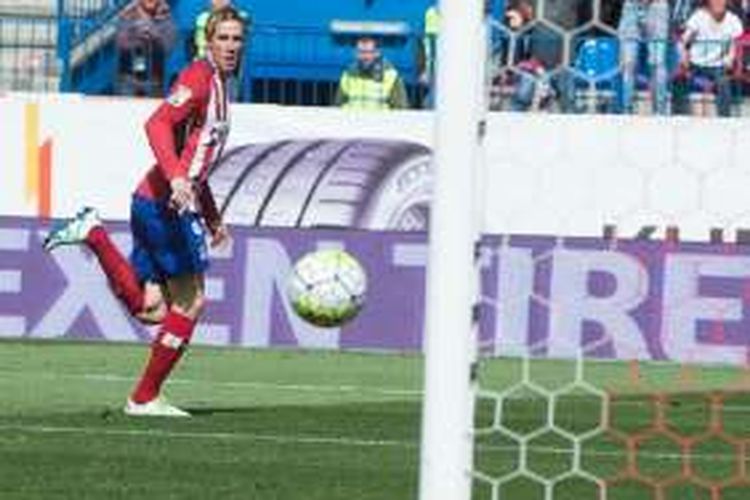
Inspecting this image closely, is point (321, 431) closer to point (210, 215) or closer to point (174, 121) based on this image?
point (210, 215)

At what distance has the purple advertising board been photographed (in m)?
16.5

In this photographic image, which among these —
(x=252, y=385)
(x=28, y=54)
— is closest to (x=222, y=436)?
(x=252, y=385)

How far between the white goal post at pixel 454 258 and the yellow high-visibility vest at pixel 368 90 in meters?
13.4

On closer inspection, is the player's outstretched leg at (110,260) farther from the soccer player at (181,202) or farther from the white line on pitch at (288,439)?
the white line on pitch at (288,439)

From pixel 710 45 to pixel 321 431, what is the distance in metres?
3.81

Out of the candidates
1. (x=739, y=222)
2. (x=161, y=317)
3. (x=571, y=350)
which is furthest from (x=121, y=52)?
(x=571, y=350)

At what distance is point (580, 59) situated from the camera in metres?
11.7

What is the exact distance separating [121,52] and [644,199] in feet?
14.4

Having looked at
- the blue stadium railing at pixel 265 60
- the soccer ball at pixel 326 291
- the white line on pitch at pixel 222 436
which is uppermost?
the blue stadium railing at pixel 265 60

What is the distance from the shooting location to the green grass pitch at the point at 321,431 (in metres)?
9.76

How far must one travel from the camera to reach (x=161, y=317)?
13.8m

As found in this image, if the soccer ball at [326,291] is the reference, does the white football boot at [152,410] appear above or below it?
below

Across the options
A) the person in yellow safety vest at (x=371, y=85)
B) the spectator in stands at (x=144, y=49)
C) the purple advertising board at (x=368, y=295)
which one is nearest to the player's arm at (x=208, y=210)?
the purple advertising board at (x=368, y=295)

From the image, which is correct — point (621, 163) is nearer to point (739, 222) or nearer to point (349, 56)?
point (739, 222)
